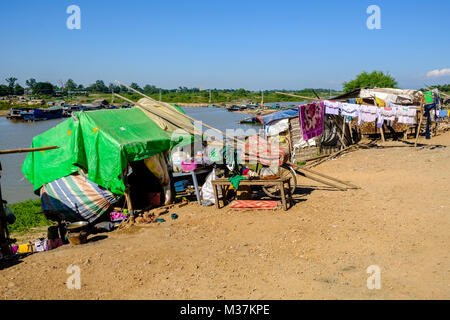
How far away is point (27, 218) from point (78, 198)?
84.2 inches

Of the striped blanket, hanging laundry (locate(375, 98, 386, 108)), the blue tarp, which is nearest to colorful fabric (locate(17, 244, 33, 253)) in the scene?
the striped blanket

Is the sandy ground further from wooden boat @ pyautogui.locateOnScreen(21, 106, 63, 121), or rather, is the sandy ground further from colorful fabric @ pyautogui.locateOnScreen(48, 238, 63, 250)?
wooden boat @ pyautogui.locateOnScreen(21, 106, 63, 121)

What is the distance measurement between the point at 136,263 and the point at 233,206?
2873 mm

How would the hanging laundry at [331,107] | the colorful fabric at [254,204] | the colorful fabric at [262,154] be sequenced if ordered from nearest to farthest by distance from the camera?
the colorful fabric at [254,204], the colorful fabric at [262,154], the hanging laundry at [331,107]

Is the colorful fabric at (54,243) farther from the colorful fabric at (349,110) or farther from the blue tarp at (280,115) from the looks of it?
the colorful fabric at (349,110)

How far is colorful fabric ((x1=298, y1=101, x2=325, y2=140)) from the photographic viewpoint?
12.0 meters

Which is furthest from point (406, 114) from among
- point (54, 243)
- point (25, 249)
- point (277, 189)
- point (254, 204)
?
point (25, 249)

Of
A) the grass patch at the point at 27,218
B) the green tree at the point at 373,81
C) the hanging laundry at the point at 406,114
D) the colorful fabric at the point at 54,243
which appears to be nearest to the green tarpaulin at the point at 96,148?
the grass patch at the point at 27,218

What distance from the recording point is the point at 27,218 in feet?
31.3

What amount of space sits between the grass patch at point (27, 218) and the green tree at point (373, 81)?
3756 cm

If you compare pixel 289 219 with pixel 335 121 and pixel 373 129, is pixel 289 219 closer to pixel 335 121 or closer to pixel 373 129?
pixel 335 121

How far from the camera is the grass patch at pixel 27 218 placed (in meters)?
8.91

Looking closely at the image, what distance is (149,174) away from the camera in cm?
942

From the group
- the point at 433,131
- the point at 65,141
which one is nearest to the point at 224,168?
the point at 65,141
